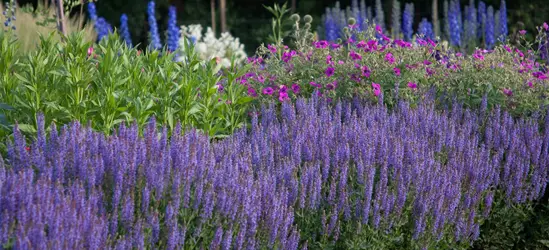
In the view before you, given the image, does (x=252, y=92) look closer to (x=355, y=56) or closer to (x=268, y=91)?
(x=268, y=91)

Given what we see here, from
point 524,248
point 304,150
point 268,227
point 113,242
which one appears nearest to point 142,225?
point 113,242

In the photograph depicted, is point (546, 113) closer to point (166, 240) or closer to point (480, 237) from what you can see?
point (480, 237)

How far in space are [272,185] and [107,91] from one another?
137 cm

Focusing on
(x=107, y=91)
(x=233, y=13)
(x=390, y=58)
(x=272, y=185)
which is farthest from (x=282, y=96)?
(x=233, y=13)

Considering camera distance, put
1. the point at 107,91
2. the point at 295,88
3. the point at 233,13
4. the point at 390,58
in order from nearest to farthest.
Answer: the point at 107,91
the point at 295,88
the point at 390,58
the point at 233,13

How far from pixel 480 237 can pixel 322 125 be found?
109 cm

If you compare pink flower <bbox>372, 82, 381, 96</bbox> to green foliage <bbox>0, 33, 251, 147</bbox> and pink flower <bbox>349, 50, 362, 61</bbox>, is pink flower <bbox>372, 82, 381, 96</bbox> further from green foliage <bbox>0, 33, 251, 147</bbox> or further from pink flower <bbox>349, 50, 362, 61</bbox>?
green foliage <bbox>0, 33, 251, 147</bbox>

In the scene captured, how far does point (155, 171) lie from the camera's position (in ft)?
9.91

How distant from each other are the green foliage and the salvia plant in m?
0.39

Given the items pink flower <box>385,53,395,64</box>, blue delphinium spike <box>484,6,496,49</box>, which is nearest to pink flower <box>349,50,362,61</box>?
pink flower <box>385,53,395,64</box>

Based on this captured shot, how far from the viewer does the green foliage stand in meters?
4.21

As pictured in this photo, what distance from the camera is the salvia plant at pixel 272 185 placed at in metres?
2.76

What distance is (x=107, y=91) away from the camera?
4223 mm

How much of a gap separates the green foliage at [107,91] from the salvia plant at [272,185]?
394mm
